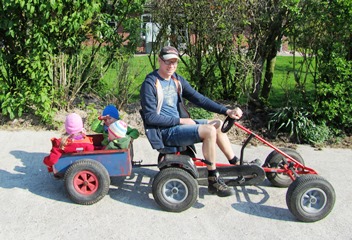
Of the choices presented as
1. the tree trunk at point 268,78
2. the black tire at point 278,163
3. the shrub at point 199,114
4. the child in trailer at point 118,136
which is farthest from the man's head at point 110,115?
the tree trunk at point 268,78

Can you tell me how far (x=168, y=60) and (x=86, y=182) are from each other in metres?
1.51

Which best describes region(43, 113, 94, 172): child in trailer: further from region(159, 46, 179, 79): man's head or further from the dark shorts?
region(159, 46, 179, 79): man's head

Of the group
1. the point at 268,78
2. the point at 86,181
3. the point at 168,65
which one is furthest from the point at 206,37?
the point at 86,181

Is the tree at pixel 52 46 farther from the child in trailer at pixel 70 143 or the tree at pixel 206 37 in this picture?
the child in trailer at pixel 70 143

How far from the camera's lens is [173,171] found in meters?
3.96

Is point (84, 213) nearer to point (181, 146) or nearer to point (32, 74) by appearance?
point (181, 146)

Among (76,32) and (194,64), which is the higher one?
(76,32)

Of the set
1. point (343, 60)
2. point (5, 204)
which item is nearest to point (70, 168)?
point (5, 204)

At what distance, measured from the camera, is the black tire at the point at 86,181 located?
4.05m

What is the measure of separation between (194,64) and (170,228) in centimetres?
391

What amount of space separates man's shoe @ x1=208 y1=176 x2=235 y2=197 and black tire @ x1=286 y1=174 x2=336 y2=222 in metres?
0.60

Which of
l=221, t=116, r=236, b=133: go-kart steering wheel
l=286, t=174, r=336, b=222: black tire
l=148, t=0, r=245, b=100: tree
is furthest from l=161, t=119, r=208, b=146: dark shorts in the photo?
l=148, t=0, r=245, b=100: tree

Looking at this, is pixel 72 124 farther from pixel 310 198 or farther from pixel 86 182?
pixel 310 198

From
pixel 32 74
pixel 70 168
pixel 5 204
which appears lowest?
pixel 5 204
